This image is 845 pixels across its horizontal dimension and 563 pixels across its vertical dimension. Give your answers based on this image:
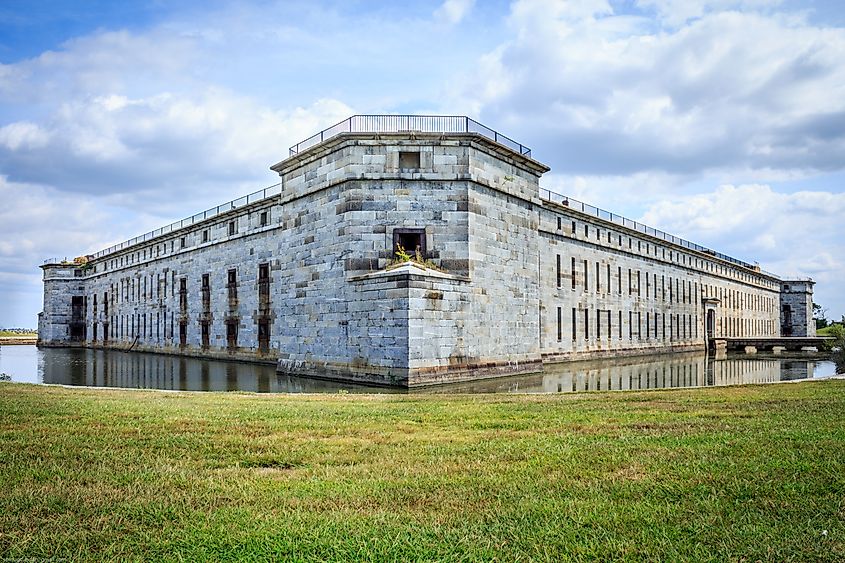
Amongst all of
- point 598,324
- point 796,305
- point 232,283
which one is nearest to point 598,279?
point 598,324

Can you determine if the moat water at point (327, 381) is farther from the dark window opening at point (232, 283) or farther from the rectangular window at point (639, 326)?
the rectangular window at point (639, 326)

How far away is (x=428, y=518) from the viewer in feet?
16.6

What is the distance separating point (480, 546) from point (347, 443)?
379cm

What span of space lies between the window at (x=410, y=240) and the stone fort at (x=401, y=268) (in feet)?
0.18

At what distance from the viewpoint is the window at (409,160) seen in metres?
25.3

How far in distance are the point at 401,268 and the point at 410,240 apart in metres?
2.50

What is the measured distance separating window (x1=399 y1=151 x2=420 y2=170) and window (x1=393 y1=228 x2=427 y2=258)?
2539 mm

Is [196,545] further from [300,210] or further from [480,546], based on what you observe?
[300,210]

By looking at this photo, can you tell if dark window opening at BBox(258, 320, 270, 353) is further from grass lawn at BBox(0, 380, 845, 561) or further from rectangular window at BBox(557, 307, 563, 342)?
grass lawn at BBox(0, 380, 845, 561)

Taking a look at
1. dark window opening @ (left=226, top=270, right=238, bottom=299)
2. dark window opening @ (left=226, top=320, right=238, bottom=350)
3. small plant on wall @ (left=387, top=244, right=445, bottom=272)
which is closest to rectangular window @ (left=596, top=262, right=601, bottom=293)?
small plant on wall @ (left=387, top=244, right=445, bottom=272)

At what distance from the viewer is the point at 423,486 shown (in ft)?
19.6

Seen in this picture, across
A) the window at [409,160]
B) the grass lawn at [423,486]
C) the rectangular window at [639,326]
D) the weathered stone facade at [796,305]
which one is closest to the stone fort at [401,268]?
the window at [409,160]

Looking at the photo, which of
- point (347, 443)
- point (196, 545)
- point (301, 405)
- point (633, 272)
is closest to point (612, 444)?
point (347, 443)

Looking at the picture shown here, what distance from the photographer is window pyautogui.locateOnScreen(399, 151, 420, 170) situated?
82.9ft
